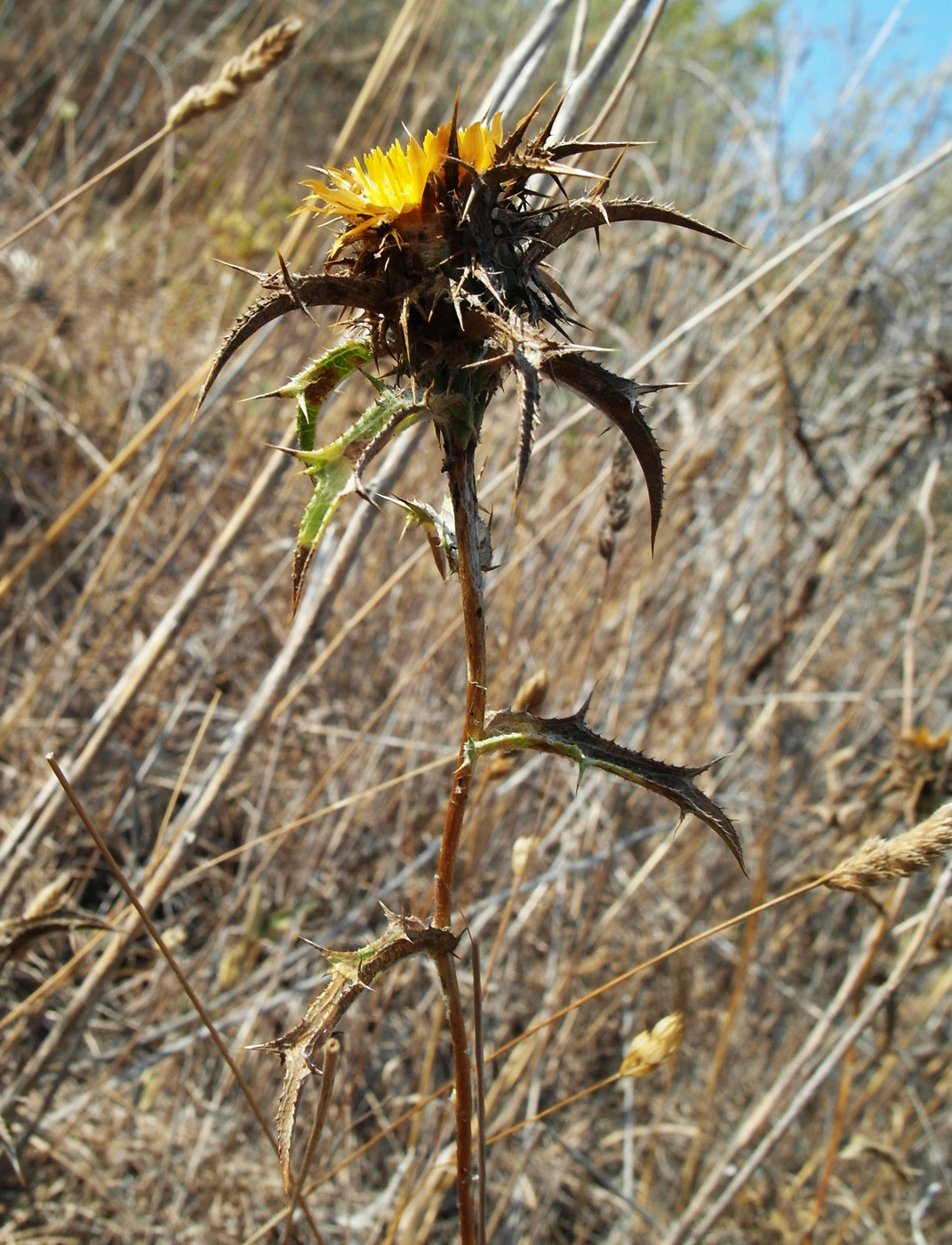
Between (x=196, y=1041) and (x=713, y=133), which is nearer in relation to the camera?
(x=196, y=1041)

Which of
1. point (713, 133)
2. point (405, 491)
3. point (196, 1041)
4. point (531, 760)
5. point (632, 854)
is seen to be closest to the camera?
point (196, 1041)

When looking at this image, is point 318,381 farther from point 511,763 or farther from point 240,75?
point 240,75

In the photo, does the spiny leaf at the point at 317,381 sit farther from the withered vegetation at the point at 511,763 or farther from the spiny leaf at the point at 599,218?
the spiny leaf at the point at 599,218

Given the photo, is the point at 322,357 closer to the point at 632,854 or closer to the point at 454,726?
the point at 454,726

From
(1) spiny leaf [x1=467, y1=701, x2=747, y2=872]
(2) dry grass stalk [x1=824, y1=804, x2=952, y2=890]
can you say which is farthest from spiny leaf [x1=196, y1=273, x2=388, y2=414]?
(2) dry grass stalk [x1=824, y1=804, x2=952, y2=890]

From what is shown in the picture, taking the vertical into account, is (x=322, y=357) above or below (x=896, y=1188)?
above

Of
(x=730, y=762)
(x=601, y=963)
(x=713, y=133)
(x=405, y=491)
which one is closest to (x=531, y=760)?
(x=601, y=963)

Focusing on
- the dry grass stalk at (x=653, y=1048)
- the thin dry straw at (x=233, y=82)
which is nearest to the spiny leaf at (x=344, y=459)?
the dry grass stalk at (x=653, y=1048)
